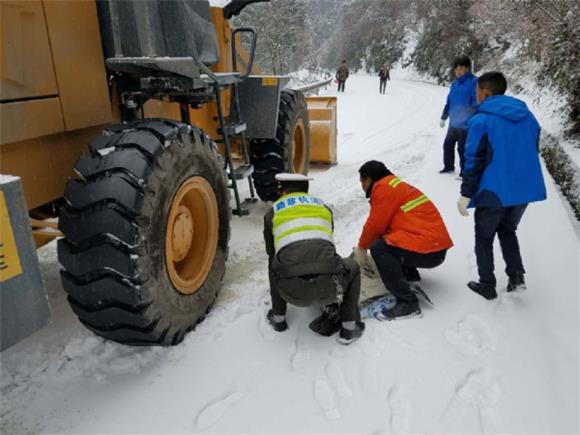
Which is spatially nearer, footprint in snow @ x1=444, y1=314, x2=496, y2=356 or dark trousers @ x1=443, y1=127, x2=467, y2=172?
footprint in snow @ x1=444, y1=314, x2=496, y2=356

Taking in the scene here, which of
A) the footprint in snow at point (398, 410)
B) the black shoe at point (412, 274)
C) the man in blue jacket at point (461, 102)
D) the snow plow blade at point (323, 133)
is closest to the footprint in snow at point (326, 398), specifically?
the footprint in snow at point (398, 410)

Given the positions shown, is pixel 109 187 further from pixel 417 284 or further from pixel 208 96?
pixel 417 284

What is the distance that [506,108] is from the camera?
3.12 metres

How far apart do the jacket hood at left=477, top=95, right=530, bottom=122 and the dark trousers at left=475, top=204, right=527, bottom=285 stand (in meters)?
0.61

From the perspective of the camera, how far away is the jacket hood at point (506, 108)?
3.12 m

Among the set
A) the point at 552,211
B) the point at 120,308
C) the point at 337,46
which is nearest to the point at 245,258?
the point at 120,308

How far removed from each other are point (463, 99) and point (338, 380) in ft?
16.9

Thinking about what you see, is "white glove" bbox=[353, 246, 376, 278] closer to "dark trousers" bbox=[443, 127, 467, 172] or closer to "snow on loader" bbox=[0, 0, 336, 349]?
"snow on loader" bbox=[0, 0, 336, 349]

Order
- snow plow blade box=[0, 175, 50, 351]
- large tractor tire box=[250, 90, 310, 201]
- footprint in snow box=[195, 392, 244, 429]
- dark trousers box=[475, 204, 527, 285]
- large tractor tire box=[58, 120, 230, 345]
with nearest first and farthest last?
snow plow blade box=[0, 175, 50, 351], large tractor tire box=[58, 120, 230, 345], footprint in snow box=[195, 392, 244, 429], dark trousers box=[475, 204, 527, 285], large tractor tire box=[250, 90, 310, 201]

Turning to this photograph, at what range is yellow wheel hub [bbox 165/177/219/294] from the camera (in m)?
2.75

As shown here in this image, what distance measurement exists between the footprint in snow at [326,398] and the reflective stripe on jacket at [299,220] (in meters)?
0.81

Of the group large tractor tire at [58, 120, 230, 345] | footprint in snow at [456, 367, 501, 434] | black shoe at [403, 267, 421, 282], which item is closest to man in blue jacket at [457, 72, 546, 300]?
black shoe at [403, 267, 421, 282]

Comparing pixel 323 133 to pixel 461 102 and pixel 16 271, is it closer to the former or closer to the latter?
pixel 461 102

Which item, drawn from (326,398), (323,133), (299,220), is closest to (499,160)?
(299,220)
